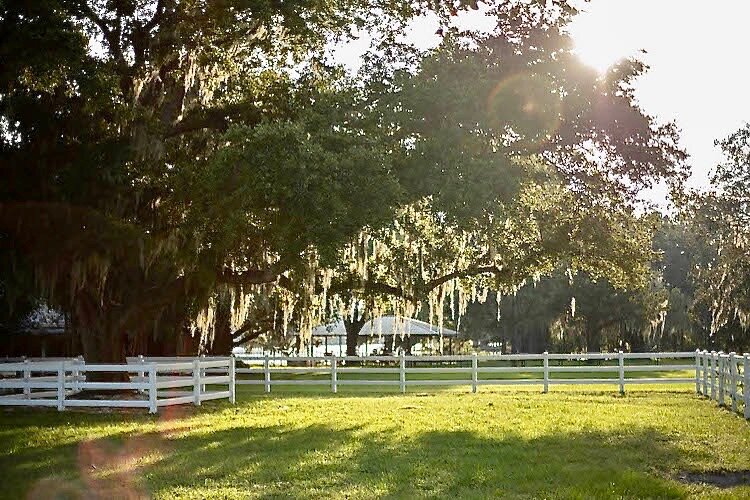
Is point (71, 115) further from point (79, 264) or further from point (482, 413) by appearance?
point (482, 413)

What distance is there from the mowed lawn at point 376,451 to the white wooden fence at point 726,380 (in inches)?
17.9

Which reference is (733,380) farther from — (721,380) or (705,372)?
(705,372)

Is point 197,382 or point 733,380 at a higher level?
point 733,380

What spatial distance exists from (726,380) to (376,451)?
30.8 feet

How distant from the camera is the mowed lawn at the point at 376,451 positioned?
29.8ft

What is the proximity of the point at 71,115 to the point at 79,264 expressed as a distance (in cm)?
285

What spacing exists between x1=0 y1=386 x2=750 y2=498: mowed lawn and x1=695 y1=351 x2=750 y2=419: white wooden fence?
0.45 m

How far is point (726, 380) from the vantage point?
18172mm

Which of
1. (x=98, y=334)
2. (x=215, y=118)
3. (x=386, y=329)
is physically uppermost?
(x=215, y=118)

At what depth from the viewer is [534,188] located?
17.7 metres

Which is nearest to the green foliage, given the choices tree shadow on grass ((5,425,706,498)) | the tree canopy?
the tree canopy

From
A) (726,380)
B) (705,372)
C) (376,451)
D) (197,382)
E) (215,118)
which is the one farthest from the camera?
(705,372)

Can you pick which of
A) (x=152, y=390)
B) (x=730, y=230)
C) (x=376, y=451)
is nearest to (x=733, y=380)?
(x=376, y=451)

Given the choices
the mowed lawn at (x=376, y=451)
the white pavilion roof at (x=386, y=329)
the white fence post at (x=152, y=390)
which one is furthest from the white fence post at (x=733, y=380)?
the white pavilion roof at (x=386, y=329)
